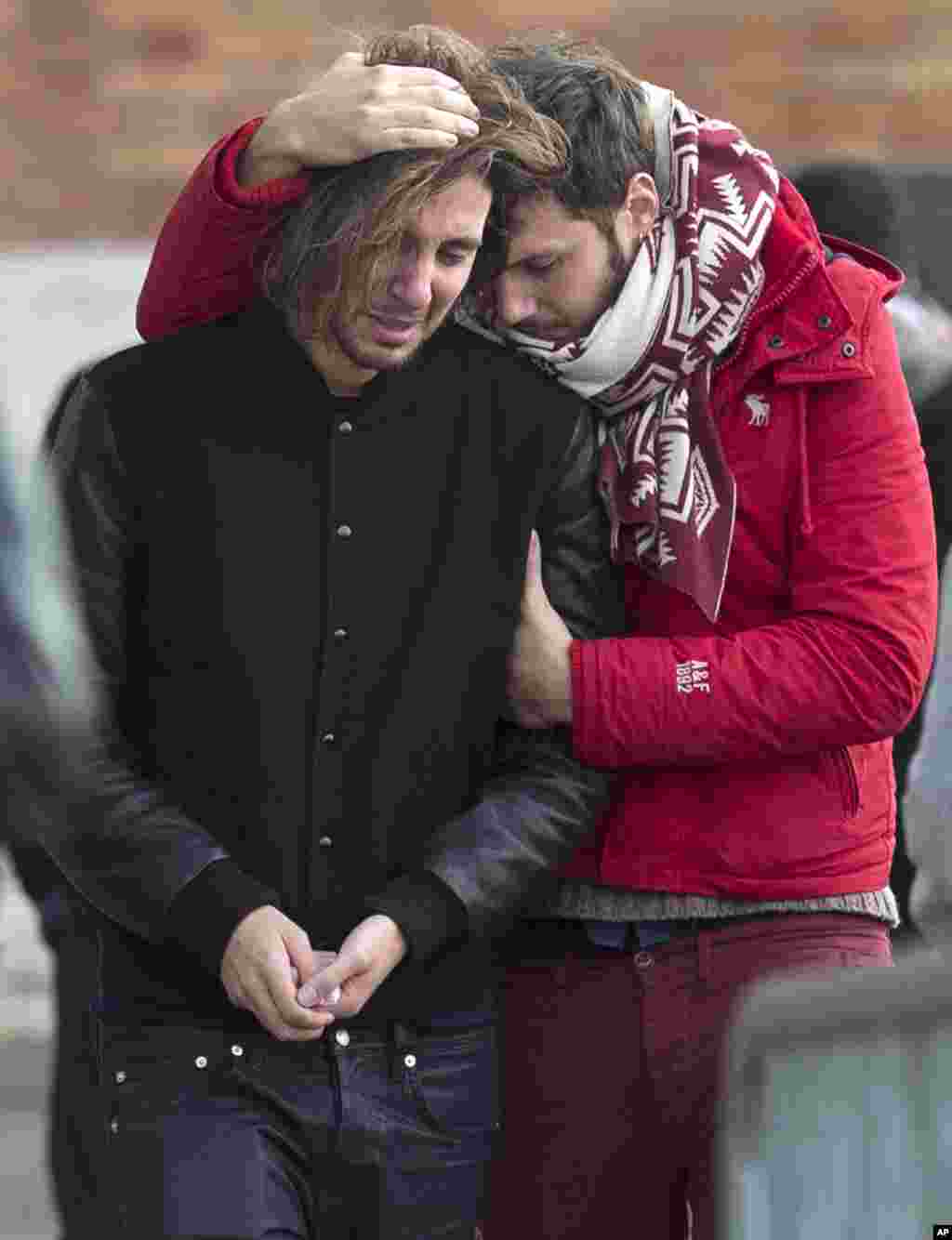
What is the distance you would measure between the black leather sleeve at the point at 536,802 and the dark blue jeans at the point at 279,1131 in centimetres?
14

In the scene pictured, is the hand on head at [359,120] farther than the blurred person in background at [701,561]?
No

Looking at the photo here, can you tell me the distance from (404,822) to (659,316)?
0.57 metres

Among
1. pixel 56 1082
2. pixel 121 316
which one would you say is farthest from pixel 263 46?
pixel 56 1082

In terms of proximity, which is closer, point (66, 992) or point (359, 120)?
point (359, 120)

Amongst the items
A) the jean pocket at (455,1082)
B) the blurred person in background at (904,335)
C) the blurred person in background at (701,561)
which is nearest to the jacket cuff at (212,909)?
the jean pocket at (455,1082)

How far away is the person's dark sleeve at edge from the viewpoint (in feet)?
9.29

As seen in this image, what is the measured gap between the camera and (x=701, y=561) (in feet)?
9.48

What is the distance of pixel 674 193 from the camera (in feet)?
9.71

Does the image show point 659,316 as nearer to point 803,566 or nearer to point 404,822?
point 803,566

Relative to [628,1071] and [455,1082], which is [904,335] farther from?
[455,1082]

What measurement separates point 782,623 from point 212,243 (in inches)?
26.9

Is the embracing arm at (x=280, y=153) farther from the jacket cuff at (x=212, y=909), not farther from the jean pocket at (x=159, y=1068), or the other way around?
the jean pocket at (x=159, y=1068)

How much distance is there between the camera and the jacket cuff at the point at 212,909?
2.80 m

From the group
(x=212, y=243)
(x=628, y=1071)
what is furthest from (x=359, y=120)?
(x=628, y=1071)
